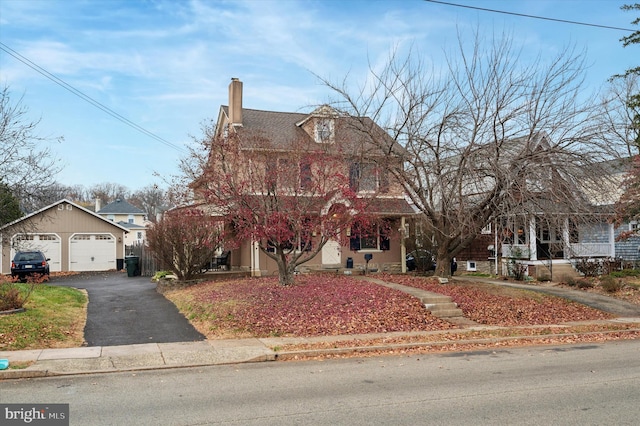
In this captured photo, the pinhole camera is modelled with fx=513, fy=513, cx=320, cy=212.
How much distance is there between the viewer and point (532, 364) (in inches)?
360

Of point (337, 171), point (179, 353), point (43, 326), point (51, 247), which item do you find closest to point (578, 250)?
point (337, 171)

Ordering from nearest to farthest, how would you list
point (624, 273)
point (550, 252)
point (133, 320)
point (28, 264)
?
point (133, 320), point (624, 273), point (550, 252), point (28, 264)

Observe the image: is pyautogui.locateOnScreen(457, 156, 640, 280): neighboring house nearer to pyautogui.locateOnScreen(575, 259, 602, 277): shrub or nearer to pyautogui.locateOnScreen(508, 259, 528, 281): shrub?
pyautogui.locateOnScreen(508, 259, 528, 281): shrub

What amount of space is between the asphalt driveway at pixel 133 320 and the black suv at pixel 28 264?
8.07 m

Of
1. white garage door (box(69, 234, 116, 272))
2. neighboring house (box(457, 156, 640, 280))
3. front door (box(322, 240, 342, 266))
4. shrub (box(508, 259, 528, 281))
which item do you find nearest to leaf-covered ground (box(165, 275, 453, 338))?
front door (box(322, 240, 342, 266))

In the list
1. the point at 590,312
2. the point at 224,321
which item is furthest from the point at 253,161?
the point at 590,312

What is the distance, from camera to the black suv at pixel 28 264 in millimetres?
24312

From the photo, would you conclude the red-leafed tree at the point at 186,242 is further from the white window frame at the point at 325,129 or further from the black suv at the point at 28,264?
the black suv at the point at 28,264

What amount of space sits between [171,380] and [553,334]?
29.6 feet

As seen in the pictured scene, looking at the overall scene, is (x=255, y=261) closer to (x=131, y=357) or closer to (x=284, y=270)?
(x=284, y=270)

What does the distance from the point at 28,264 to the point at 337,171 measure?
1752 cm

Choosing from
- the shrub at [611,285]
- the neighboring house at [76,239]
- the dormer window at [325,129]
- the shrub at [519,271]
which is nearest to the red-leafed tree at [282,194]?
the dormer window at [325,129]

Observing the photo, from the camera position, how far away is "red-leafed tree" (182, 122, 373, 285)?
1533 cm

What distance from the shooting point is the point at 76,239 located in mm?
31953
